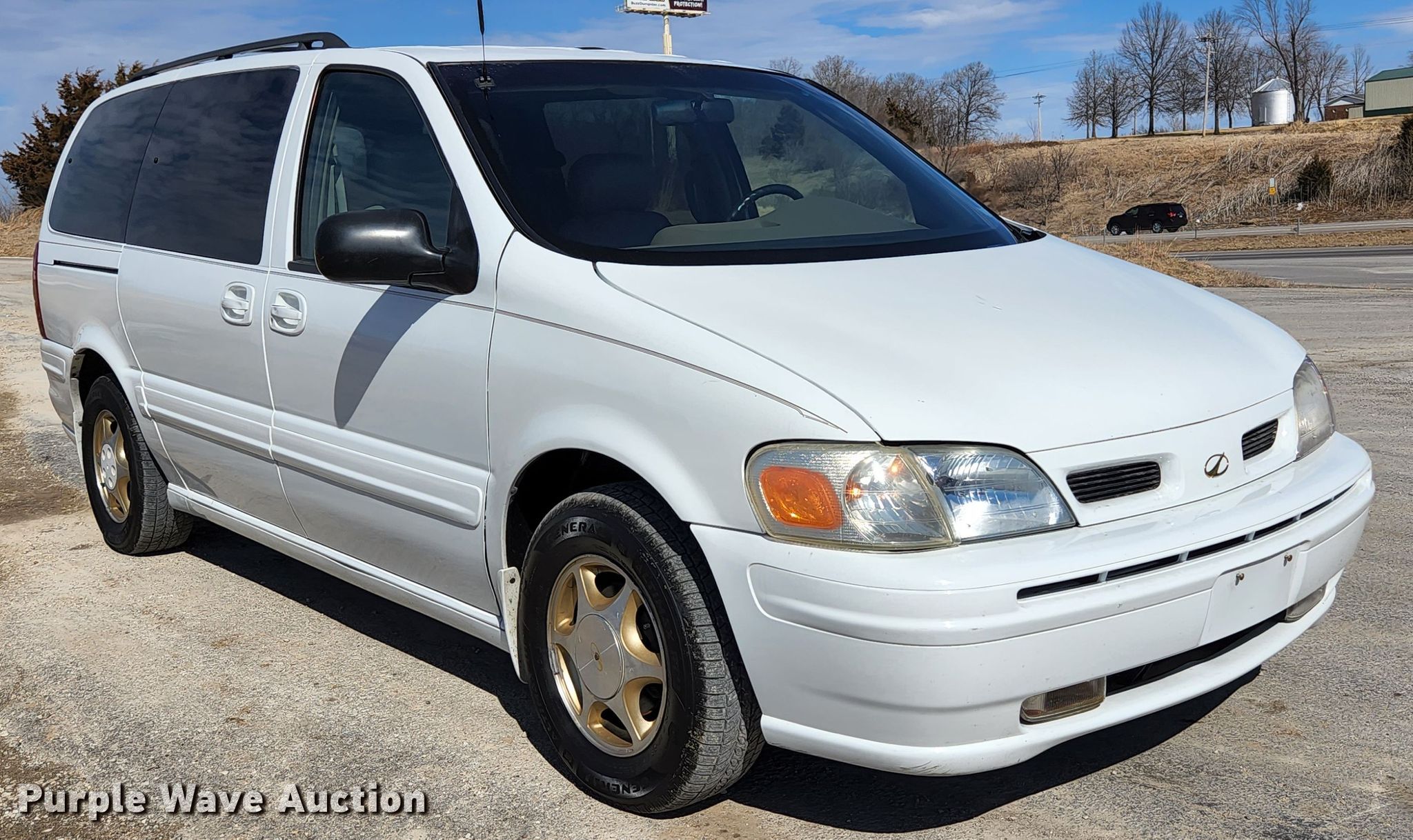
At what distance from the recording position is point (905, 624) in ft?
7.79

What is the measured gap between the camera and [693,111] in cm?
389

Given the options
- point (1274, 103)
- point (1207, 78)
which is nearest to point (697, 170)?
point (1207, 78)

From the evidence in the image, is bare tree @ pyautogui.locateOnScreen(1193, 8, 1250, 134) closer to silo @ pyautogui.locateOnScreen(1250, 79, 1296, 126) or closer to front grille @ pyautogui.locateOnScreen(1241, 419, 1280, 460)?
silo @ pyautogui.locateOnScreen(1250, 79, 1296, 126)

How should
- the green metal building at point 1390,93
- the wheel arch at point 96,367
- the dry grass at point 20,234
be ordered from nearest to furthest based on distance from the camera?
the wheel arch at point 96,367, the dry grass at point 20,234, the green metal building at point 1390,93

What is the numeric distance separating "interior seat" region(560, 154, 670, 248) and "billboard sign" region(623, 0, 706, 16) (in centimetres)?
4859

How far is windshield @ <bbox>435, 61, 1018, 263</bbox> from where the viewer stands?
3270mm

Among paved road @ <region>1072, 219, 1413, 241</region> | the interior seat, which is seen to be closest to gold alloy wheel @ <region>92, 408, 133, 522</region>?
the interior seat

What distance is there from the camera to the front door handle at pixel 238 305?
155 inches

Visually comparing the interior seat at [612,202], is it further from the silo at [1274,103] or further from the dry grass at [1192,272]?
the silo at [1274,103]

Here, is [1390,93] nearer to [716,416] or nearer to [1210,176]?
[1210,176]

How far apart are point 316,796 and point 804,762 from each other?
3.93ft

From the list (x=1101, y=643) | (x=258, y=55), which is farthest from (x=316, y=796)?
(x=258, y=55)

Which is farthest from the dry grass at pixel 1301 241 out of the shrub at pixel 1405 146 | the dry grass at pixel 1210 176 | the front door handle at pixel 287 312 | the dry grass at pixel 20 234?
the front door handle at pixel 287 312

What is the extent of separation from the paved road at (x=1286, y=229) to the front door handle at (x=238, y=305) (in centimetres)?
4111
